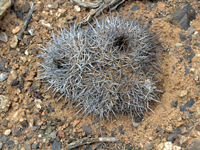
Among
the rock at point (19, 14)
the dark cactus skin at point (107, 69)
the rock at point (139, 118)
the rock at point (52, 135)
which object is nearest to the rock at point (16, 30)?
the rock at point (19, 14)

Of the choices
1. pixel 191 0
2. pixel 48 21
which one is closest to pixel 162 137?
pixel 191 0

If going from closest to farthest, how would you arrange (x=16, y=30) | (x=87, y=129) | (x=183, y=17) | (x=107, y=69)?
(x=107, y=69)
(x=87, y=129)
(x=183, y=17)
(x=16, y=30)

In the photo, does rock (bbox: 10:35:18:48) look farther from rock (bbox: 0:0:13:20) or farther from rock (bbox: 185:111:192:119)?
rock (bbox: 185:111:192:119)

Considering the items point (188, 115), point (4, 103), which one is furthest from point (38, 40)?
point (188, 115)

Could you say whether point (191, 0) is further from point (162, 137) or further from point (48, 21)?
point (48, 21)

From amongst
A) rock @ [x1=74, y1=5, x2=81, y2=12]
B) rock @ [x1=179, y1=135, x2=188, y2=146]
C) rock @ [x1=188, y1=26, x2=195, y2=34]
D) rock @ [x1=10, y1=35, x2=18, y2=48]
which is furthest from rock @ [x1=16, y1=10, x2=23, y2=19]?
rock @ [x1=179, y1=135, x2=188, y2=146]

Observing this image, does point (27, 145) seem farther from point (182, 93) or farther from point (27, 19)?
point (182, 93)
